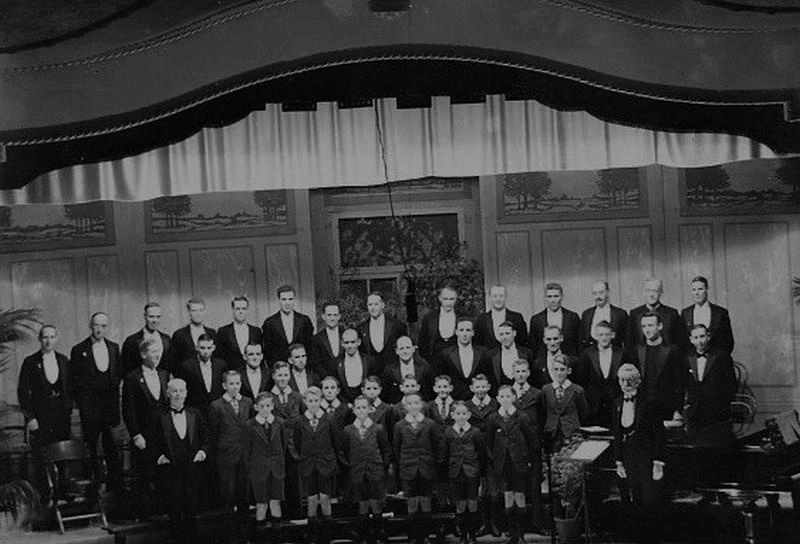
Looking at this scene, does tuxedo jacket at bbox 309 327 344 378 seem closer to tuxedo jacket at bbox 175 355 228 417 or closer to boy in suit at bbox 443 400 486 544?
tuxedo jacket at bbox 175 355 228 417

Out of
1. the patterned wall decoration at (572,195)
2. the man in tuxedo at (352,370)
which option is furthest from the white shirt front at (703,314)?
the man in tuxedo at (352,370)

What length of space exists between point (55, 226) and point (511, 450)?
15.2 ft

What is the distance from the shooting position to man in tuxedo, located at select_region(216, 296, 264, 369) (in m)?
9.58

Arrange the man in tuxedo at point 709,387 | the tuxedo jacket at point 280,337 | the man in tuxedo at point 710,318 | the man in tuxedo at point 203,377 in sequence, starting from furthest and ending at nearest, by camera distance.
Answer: the tuxedo jacket at point 280,337 < the man in tuxedo at point 710,318 < the man in tuxedo at point 203,377 < the man in tuxedo at point 709,387

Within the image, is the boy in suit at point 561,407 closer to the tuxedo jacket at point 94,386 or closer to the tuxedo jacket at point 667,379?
the tuxedo jacket at point 667,379

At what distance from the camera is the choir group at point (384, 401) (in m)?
8.59

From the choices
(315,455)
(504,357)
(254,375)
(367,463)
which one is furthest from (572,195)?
(315,455)

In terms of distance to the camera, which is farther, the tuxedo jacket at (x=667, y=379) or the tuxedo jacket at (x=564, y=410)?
the tuxedo jacket at (x=667, y=379)

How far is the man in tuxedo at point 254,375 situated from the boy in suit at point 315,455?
19.5 inches

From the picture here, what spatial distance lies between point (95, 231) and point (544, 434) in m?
4.51

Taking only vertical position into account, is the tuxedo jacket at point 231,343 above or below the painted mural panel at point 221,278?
below

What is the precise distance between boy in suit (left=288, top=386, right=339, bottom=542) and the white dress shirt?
67.0 inches

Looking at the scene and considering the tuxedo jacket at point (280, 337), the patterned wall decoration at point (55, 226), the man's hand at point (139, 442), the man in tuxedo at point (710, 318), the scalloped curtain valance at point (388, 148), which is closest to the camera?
the scalloped curtain valance at point (388, 148)

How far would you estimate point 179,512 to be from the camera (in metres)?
8.70
